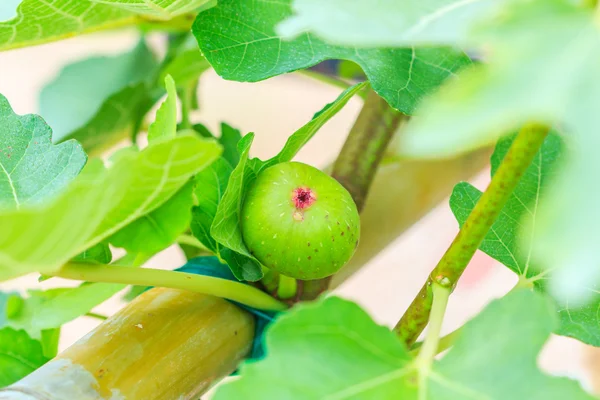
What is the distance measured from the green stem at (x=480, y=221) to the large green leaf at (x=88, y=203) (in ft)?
0.29

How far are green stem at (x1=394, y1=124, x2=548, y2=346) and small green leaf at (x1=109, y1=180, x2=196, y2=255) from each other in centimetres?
→ 9

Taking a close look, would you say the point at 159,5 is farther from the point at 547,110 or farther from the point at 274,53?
the point at 547,110

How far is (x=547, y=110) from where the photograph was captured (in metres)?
0.11

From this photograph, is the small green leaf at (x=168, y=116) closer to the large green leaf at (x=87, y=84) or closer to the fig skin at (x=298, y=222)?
the fig skin at (x=298, y=222)

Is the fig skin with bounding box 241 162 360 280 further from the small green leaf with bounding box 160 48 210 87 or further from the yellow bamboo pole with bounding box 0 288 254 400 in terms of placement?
the small green leaf with bounding box 160 48 210 87

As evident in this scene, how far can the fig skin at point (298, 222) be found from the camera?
0.25m

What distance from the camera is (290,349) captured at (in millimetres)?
180

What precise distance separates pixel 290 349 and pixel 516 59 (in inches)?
3.8

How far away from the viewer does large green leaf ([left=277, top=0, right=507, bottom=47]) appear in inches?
5.6

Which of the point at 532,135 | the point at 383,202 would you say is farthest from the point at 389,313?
the point at 532,135

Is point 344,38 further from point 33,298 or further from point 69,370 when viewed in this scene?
point 33,298

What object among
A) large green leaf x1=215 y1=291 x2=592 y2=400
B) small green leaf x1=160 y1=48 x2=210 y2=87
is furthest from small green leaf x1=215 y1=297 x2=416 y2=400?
small green leaf x1=160 y1=48 x2=210 y2=87

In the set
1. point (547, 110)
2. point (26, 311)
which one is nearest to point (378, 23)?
point (547, 110)

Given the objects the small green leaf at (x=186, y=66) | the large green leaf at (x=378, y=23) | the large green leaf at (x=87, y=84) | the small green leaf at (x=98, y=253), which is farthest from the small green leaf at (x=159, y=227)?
the large green leaf at (x=87, y=84)
